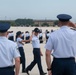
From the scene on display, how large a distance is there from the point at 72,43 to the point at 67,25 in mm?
390

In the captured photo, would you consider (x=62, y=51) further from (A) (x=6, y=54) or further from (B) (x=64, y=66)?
(A) (x=6, y=54)

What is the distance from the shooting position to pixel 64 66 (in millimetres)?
6680

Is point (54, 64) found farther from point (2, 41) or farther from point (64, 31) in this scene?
point (2, 41)

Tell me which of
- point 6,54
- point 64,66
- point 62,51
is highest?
point 6,54

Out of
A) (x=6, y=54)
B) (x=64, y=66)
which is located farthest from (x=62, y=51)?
(x=6, y=54)

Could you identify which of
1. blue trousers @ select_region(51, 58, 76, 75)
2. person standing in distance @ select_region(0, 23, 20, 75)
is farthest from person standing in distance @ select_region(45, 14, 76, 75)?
person standing in distance @ select_region(0, 23, 20, 75)

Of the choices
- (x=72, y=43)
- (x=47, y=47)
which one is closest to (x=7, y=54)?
(x=47, y=47)

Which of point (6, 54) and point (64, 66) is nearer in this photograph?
point (6, 54)

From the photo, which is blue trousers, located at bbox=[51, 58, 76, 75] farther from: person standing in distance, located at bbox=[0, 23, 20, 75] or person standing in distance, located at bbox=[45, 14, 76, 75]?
person standing in distance, located at bbox=[0, 23, 20, 75]

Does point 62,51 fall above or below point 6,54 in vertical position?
below

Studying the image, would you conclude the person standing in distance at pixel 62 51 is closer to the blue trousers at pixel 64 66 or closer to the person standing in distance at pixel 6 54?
the blue trousers at pixel 64 66

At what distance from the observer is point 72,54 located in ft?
22.0

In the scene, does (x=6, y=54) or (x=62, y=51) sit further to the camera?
(x=62, y=51)

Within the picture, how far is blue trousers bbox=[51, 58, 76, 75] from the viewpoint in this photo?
6.69 m
